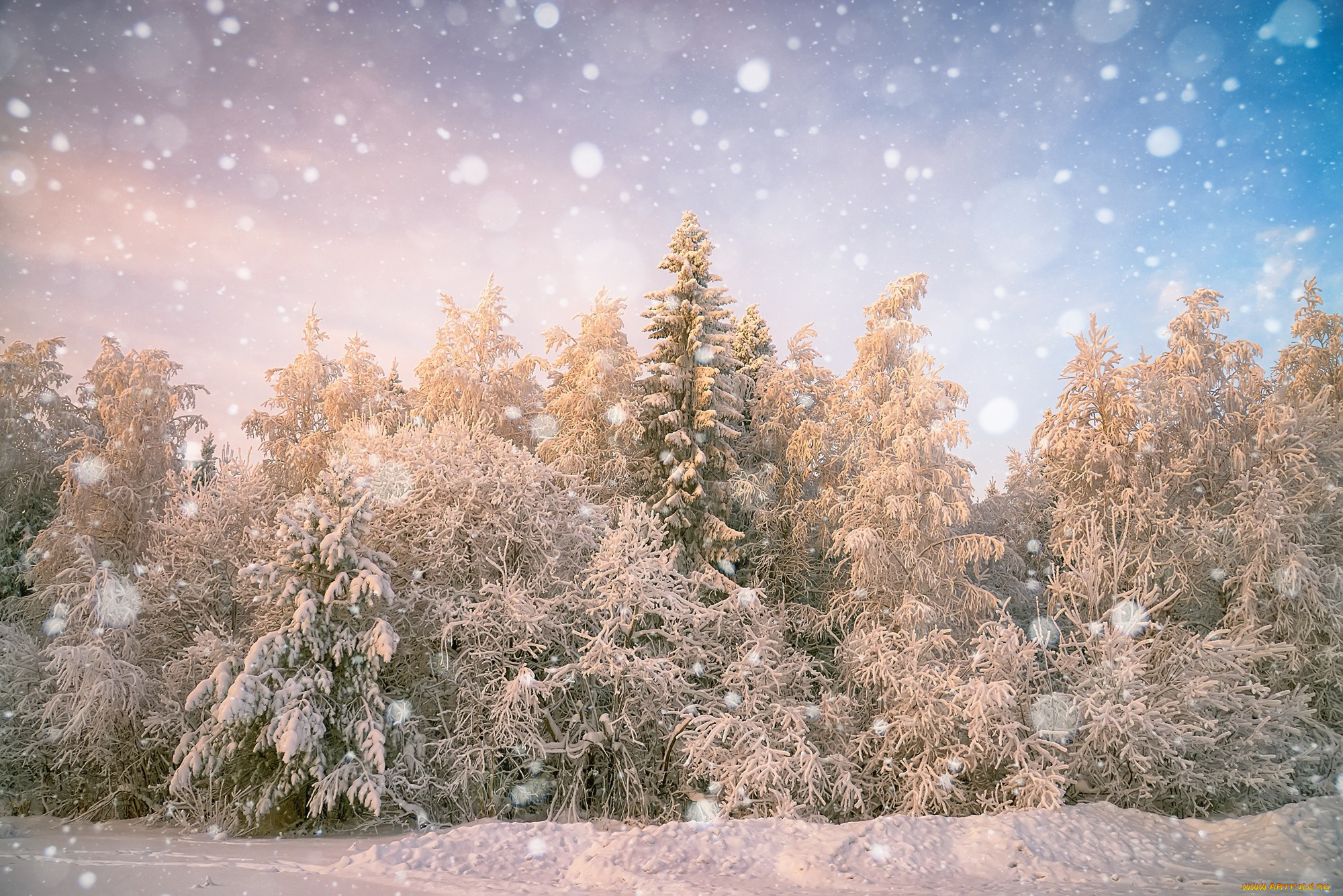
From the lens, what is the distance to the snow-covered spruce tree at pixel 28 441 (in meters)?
20.3

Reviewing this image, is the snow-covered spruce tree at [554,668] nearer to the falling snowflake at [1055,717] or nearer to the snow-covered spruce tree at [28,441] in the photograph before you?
the falling snowflake at [1055,717]

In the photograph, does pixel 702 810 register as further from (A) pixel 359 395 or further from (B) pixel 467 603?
(A) pixel 359 395

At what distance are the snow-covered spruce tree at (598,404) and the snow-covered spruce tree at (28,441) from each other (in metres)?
14.3

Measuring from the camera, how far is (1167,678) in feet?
49.2

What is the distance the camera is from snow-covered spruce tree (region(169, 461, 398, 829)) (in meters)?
11.2

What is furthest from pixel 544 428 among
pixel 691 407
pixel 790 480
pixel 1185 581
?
pixel 1185 581

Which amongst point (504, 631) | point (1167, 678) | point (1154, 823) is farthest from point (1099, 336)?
point (504, 631)

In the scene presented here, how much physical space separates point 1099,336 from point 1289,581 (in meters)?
6.55

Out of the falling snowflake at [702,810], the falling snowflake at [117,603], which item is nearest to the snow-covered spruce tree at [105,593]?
the falling snowflake at [117,603]

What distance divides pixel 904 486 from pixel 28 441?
24.8m

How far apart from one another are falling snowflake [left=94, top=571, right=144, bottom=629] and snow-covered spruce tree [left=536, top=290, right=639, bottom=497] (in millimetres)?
9389

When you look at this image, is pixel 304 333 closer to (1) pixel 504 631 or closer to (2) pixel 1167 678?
(1) pixel 504 631

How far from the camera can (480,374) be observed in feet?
71.6

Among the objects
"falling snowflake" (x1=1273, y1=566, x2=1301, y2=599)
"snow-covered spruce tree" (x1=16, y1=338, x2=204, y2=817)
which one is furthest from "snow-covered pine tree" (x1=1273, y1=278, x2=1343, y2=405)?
"snow-covered spruce tree" (x1=16, y1=338, x2=204, y2=817)
